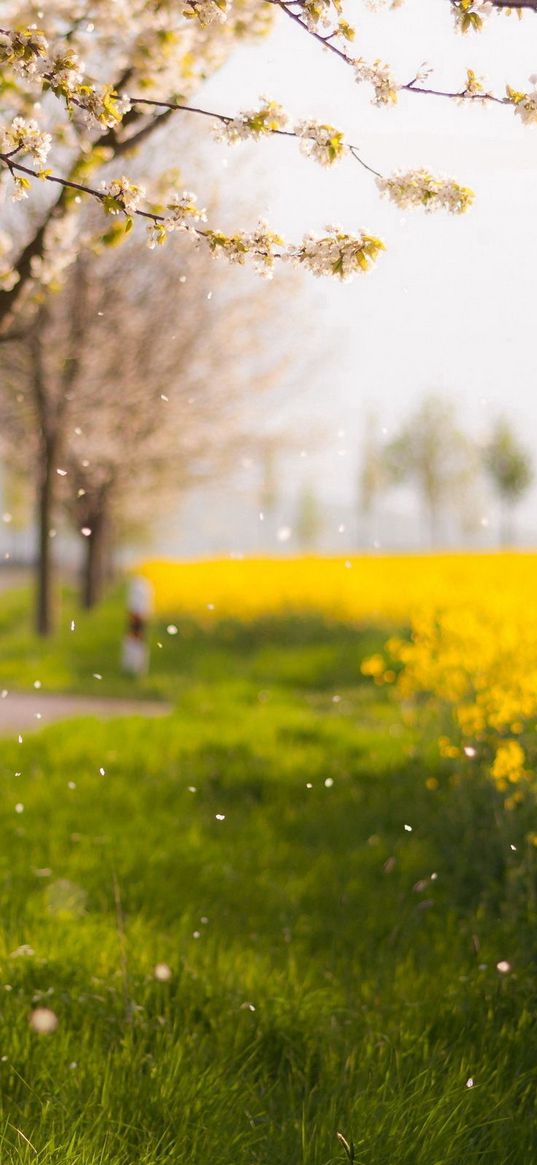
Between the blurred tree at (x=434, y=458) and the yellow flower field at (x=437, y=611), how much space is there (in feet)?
81.5

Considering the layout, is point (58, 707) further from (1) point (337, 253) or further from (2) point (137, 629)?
(1) point (337, 253)

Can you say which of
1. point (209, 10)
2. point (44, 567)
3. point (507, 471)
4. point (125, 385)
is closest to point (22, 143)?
point (209, 10)

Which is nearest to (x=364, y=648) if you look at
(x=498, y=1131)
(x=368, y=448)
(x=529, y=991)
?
(x=529, y=991)

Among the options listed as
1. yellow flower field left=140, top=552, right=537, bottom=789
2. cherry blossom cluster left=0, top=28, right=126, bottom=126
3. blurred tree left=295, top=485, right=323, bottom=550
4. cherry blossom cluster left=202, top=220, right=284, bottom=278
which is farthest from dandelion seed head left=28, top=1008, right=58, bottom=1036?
blurred tree left=295, top=485, right=323, bottom=550

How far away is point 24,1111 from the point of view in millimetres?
3246

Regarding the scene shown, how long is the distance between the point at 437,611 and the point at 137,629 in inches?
195

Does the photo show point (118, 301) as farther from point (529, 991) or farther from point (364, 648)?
point (529, 991)

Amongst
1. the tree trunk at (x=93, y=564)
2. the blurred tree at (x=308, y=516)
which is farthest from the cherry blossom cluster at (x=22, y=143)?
the blurred tree at (x=308, y=516)

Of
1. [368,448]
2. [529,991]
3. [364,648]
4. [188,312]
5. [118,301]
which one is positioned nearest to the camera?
[529,991]

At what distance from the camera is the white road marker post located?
40.9ft

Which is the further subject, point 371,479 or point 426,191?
point 371,479

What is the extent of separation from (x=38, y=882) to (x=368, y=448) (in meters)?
50.8

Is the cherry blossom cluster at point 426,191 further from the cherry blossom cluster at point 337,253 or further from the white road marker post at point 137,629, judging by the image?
the white road marker post at point 137,629

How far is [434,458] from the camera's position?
5100 cm
